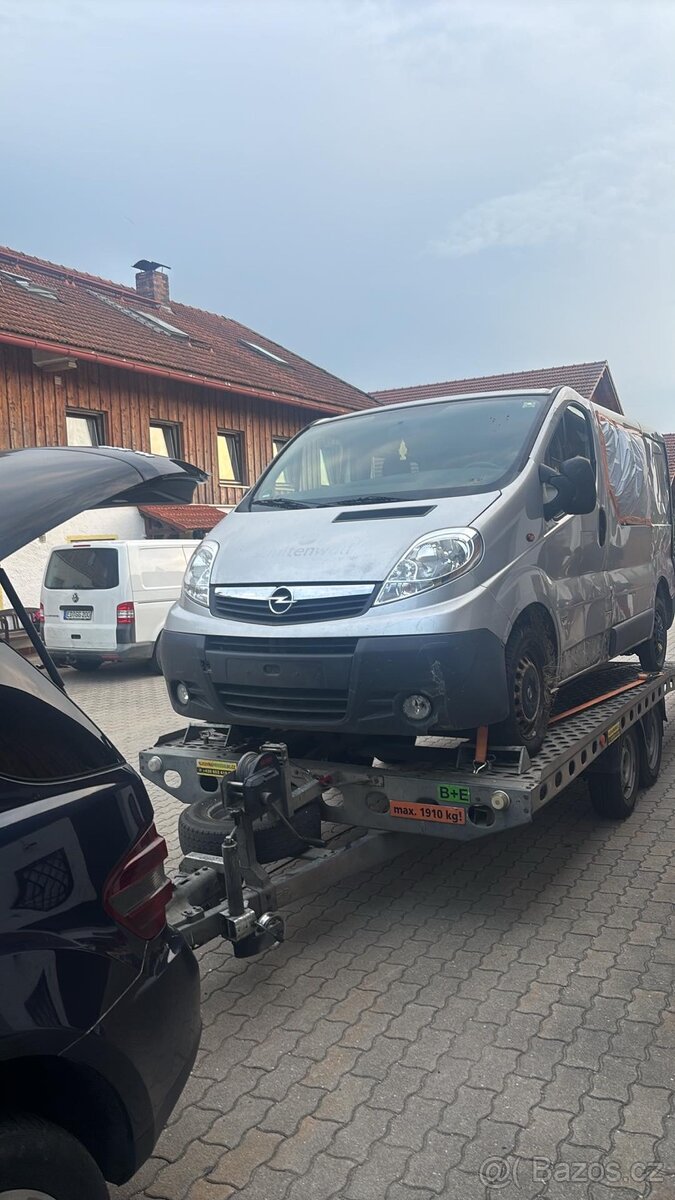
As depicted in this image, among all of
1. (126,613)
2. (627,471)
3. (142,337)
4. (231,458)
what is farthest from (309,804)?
(231,458)

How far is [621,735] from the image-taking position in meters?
5.24

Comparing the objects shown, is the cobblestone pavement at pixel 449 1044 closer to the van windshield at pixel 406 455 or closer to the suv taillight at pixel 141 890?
the suv taillight at pixel 141 890

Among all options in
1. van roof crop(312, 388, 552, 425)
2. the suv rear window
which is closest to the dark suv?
van roof crop(312, 388, 552, 425)

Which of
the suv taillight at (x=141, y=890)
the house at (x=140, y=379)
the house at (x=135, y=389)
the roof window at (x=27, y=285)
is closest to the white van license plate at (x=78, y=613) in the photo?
the house at (x=135, y=389)

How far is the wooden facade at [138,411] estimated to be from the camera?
54.8 feet

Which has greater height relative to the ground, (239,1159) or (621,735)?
(621,735)

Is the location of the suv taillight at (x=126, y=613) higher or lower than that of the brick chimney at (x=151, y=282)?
lower

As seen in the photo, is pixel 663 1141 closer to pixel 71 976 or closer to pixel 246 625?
pixel 71 976

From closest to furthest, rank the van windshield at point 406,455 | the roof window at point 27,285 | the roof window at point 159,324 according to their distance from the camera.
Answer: the van windshield at point 406,455 → the roof window at point 27,285 → the roof window at point 159,324

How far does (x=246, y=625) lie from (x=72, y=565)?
30.6 ft

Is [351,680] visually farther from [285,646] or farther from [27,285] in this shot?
[27,285]

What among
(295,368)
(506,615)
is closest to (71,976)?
(506,615)

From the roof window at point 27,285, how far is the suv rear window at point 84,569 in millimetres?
8728

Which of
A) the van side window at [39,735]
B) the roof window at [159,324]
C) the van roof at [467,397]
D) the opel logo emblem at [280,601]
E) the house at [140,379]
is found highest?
the roof window at [159,324]
